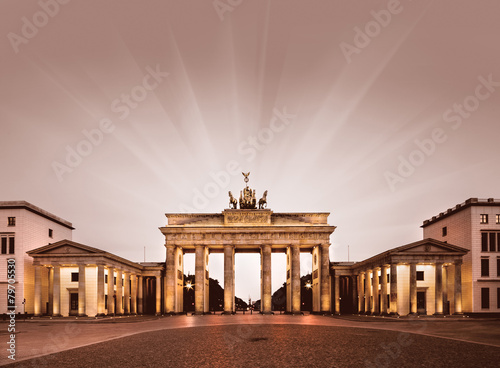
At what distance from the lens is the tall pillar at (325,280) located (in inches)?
3467

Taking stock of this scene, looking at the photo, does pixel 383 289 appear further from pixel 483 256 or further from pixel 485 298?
pixel 483 256

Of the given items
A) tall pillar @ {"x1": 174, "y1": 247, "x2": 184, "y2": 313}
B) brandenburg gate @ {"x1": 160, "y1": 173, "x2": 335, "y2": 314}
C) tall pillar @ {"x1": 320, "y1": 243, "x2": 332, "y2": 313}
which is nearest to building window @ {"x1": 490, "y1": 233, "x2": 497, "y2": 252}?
brandenburg gate @ {"x1": 160, "y1": 173, "x2": 335, "y2": 314}

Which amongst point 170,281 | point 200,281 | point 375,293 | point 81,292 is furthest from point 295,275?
point 81,292

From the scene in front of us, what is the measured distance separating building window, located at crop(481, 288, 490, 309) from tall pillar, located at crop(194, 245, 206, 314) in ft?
139

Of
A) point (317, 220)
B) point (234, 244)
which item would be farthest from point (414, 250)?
point (234, 244)

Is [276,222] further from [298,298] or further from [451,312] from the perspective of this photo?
[451,312]

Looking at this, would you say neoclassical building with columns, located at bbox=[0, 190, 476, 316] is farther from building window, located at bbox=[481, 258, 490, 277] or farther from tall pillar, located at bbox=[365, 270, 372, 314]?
building window, located at bbox=[481, 258, 490, 277]

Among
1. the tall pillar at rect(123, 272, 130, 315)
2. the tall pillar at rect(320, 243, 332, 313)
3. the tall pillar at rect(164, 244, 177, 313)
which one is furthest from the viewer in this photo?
the tall pillar at rect(320, 243, 332, 313)

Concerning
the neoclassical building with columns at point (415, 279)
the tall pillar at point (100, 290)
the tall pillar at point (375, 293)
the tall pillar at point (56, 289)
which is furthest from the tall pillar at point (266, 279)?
the tall pillar at point (56, 289)

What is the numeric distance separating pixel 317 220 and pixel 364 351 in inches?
2692

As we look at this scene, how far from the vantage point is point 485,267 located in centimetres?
7556

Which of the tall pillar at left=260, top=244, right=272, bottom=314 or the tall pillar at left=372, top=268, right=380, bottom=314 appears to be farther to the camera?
the tall pillar at left=260, top=244, right=272, bottom=314

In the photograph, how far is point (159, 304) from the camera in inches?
3597

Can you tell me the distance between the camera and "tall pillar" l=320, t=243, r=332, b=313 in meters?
88.1
